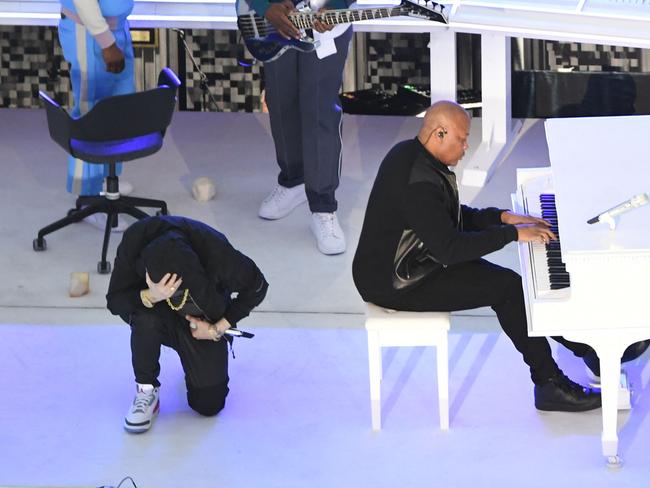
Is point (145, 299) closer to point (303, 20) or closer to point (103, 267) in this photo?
point (103, 267)

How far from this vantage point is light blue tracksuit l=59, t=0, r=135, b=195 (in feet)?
20.9

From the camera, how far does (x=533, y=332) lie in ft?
13.9

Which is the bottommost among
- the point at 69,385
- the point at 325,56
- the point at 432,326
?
the point at 69,385

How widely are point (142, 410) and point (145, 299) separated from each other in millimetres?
351

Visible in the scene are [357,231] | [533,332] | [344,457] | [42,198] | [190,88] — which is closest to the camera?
[533,332]

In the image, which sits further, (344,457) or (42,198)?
(42,198)

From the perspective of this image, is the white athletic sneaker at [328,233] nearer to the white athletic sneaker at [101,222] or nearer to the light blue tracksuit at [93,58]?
the white athletic sneaker at [101,222]

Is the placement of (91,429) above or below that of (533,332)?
below

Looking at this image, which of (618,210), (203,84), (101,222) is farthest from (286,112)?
(618,210)

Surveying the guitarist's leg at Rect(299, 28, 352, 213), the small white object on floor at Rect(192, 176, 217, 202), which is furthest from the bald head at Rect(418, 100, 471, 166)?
the small white object on floor at Rect(192, 176, 217, 202)

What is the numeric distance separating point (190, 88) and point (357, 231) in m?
2.19

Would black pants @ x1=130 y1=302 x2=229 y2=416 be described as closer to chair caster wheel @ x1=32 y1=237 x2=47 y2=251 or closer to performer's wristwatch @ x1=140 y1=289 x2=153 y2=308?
performer's wristwatch @ x1=140 y1=289 x2=153 y2=308

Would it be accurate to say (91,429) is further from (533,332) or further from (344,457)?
(533,332)

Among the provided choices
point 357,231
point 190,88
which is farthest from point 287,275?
point 190,88
